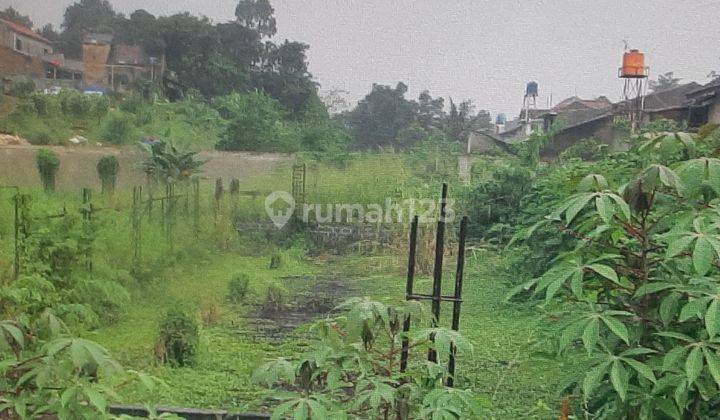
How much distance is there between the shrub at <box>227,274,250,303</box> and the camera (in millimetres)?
2492

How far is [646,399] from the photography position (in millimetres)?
982

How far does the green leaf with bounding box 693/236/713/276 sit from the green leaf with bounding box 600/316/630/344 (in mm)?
124

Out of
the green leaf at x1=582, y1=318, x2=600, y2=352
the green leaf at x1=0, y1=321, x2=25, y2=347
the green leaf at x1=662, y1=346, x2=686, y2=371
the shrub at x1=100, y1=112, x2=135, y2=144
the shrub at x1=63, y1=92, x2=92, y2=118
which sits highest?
the shrub at x1=63, y1=92, x2=92, y2=118

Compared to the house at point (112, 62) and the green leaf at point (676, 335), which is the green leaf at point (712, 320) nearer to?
the green leaf at point (676, 335)

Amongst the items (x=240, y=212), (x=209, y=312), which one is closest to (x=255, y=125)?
(x=240, y=212)

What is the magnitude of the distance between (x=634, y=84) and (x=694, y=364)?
1703 mm

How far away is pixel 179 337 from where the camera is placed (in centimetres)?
241

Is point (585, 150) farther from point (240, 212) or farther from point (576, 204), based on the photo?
point (576, 204)

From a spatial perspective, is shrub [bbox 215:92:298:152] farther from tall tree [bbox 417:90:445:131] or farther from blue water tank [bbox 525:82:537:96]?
blue water tank [bbox 525:82:537:96]

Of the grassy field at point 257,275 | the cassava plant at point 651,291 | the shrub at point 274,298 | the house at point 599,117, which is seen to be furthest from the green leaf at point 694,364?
the shrub at point 274,298

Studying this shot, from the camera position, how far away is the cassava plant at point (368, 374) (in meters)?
1.09

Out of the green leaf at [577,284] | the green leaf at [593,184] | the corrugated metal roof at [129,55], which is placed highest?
the corrugated metal roof at [129,55]

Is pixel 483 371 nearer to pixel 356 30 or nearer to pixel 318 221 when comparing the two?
pixel 318 221

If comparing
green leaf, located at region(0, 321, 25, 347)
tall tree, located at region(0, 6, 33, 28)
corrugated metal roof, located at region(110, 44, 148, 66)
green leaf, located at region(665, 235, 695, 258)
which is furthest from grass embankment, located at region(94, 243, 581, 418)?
green leaf, located at region(665, 235, 695, 258)
